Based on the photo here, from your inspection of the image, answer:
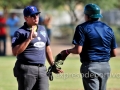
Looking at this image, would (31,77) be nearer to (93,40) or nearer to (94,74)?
(94,74)

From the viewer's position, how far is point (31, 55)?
282 inches

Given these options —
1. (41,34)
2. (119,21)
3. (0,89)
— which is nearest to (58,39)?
(119,21)

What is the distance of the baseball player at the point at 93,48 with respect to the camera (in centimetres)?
679

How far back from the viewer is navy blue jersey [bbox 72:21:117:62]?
22.2ft

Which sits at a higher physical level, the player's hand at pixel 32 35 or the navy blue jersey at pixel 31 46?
the player's hand at pixel 32 35

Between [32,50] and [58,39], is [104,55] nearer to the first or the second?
[32,50]

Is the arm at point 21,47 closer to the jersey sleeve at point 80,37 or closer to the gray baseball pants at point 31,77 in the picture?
the gray baseball pants at point 31,77

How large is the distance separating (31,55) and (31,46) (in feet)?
0.49

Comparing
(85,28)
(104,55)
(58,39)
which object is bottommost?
(58,39)

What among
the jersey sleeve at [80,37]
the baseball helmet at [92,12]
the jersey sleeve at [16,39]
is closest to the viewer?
the jersey sleeve at [80,37]

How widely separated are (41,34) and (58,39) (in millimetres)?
28615

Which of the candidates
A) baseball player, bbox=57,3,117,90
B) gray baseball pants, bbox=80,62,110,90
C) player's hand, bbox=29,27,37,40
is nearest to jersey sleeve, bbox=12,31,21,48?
player's hand, bbox=29,27,37,40

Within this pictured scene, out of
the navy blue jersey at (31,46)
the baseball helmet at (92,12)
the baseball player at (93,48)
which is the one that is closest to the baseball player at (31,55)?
the navy blue jersey at (31,46)

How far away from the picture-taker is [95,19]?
22.8 ft
